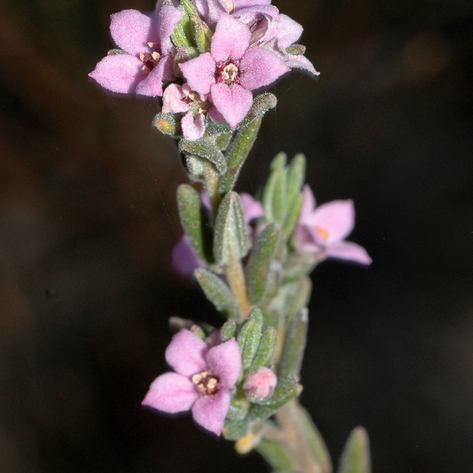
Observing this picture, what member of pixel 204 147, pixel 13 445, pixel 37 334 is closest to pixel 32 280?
pixel 37 334

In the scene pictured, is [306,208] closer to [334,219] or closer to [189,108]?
[334,219]

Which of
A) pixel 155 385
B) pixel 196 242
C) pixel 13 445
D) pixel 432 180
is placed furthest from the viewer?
pixel 432 180

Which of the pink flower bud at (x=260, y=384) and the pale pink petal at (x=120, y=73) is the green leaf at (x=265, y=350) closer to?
the pink flower bud at (x=260, y=384)

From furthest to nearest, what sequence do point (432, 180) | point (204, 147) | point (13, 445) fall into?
1. point (432, 180)
2. point (13, 445)
3. point (204, 147)

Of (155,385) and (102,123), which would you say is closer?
(155,385)

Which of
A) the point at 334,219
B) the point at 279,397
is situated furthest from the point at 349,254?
the point at 279,397

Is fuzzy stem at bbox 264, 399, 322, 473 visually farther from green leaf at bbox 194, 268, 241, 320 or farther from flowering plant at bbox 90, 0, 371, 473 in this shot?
green leaf at bbox 194, 268, 241, 320

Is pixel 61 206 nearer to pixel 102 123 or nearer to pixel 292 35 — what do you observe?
pixel 102 123
